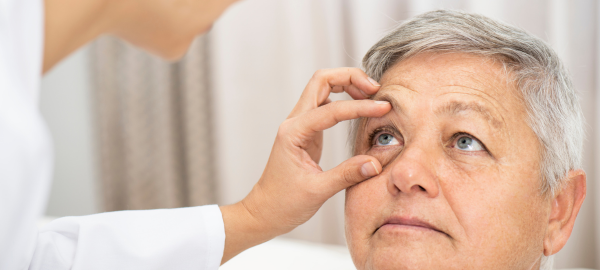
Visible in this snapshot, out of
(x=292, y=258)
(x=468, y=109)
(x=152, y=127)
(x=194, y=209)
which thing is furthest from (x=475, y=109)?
(x=152, y=127)

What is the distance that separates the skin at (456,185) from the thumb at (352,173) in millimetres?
25

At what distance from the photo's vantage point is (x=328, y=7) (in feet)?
7.03

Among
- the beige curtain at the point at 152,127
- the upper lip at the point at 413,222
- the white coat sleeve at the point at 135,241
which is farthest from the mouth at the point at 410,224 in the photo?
the beige curtain at the point at 152,127

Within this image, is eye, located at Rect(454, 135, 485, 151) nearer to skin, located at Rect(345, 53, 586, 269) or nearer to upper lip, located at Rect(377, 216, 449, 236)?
skin, located at Rect(345, 53, 586, 269)

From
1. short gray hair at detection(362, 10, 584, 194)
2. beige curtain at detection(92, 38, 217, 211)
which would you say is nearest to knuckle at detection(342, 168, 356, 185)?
short gray hair at detection(362, 10, 584, 194)

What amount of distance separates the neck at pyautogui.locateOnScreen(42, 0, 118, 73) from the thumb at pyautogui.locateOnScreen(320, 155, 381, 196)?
2.78 ft

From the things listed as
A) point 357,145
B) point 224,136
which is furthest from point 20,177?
point 224,136

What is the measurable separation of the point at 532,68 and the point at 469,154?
288 millimetres

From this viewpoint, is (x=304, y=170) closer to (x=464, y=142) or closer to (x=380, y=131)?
(x=380, y=131)

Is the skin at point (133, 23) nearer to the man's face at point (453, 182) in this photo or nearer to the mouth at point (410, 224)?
the man's face at point (453, 182)

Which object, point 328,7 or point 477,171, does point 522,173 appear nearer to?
point 477,171

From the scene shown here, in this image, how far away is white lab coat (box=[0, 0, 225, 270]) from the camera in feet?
2.29

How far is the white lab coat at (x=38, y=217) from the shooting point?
0.70 meters

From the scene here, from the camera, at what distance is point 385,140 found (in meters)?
1.16
